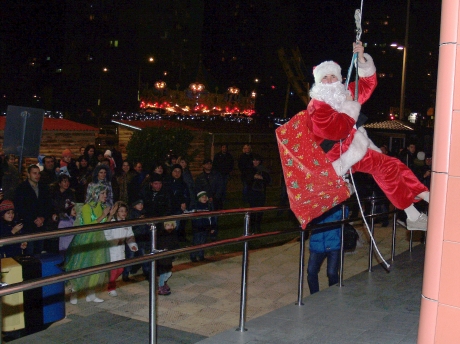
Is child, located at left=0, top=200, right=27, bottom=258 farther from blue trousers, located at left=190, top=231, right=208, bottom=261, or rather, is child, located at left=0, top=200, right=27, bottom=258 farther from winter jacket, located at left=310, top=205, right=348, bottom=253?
winter jacket, located at left=310, top=205, right=348, bottom=253

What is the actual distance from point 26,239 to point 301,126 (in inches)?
81.8

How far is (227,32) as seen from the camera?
156 feet

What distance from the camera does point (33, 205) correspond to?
329 inches

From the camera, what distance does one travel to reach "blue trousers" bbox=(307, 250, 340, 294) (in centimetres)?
589

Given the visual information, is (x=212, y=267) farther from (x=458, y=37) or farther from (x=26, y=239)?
(x=458, y=37)

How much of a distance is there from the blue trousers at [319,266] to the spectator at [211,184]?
16.2 feet

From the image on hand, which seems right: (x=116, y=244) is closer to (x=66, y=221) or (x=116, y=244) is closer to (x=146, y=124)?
(x=66, y=221)

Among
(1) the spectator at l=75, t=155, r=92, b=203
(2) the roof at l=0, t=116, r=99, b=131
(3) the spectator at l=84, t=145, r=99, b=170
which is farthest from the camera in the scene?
(2) the roof at l=0, t=116, r=99, b=131

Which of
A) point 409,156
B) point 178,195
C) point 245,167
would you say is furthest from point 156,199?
point 409,156

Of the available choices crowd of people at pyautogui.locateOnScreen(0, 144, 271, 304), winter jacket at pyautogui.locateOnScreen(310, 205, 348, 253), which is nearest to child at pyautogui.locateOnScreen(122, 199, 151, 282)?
crowd of people at pyautogui.locateOnScreen(0, 144, 271, 304)

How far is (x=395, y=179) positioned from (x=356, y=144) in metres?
0.42

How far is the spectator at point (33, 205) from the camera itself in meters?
8.18

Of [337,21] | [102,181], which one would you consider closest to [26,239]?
[102,181]

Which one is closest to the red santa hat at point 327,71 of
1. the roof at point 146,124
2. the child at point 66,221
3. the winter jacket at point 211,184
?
the child at point 66,221
